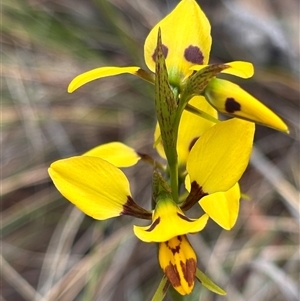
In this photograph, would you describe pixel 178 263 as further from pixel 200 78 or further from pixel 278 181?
pixel 278 181

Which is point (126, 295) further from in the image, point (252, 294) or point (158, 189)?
point (158, 189)

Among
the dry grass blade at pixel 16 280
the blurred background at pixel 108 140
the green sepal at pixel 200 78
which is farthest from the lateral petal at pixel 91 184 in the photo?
the dry grass blade at pixel 16 280

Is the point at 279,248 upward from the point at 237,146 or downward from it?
downward

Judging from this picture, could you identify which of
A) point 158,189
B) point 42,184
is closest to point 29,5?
point 42,184

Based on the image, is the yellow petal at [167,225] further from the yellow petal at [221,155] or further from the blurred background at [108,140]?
the blurred background at [108,140]

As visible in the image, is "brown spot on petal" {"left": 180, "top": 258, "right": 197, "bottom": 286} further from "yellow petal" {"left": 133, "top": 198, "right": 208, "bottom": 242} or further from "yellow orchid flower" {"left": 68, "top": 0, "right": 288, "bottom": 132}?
"yellow orchid flower" {"left": 68, "top": 0, "right": 288, "bottom": 132}

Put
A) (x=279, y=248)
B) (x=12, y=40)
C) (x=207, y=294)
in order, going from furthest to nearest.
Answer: (x=12, y=40)
(x=279, y=248)
(x=207, y=294)
